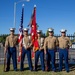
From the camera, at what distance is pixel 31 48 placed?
13.1 m

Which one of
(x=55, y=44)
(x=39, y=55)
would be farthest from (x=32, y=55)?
(x=55, y=44)

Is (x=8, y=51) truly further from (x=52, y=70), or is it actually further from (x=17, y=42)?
(x=52, y=70)

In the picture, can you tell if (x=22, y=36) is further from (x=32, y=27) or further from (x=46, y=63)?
(x=46, y=63)

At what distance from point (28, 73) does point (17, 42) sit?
5.26 feet

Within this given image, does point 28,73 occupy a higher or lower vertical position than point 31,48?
lower

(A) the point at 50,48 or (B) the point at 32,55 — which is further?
(B) the point at 32,55

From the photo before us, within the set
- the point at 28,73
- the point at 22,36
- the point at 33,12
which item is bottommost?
the point at 28,73

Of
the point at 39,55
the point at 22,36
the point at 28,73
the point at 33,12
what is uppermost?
the point at 33,12

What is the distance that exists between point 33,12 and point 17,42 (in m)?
1.90

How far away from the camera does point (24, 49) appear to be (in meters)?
13.0

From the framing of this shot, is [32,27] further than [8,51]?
Yes

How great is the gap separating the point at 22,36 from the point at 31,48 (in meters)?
0.77

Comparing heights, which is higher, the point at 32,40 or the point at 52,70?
the point at 32,40

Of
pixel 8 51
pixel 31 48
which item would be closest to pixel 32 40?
pixel 31 48
